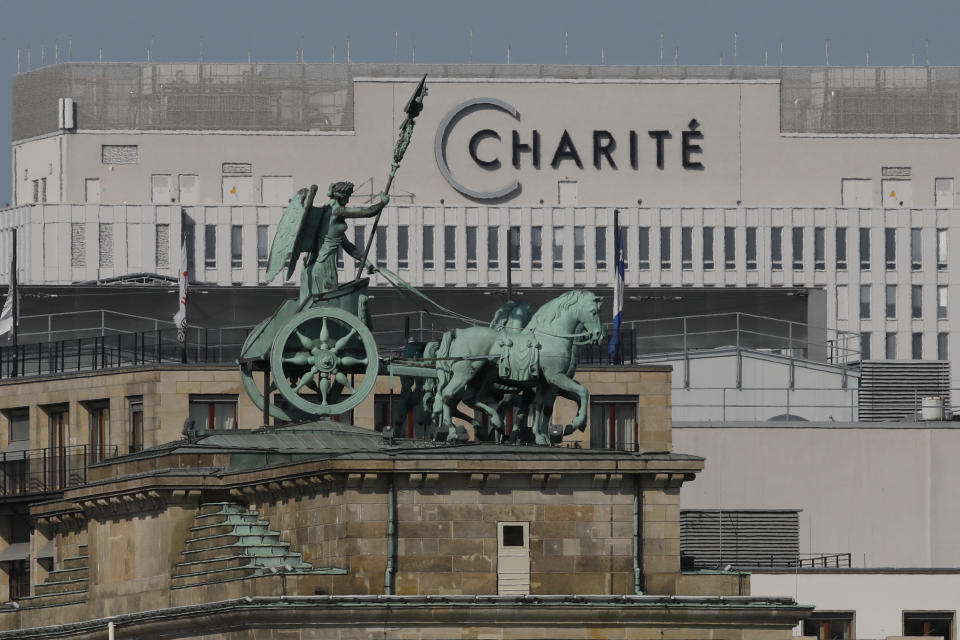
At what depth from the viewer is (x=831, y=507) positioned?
15062cm

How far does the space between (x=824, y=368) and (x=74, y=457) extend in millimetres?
51142

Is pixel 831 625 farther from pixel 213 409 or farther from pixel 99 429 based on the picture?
pixel 99 429

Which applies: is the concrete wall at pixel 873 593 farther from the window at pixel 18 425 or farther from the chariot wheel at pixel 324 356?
the chariot wheel at pixel 324 356

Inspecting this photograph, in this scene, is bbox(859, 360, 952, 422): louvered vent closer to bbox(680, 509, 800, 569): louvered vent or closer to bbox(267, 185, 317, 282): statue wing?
bbox(680, 509, 800, 569): louvered vent

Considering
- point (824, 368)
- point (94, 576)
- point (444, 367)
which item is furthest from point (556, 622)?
point (824, 368)

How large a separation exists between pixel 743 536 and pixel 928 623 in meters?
17.7

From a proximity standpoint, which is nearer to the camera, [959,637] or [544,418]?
[544,418]

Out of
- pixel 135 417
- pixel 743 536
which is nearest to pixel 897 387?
pixel 743 536

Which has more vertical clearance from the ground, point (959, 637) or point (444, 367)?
point (444, 367)

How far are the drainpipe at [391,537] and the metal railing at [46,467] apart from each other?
39.3 metres

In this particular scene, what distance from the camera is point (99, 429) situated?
133250mm

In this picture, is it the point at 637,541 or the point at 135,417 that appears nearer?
the point at 637,541

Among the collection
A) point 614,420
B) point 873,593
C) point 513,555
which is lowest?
point 873,593

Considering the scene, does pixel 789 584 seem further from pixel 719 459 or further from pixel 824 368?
pixel 824 368
